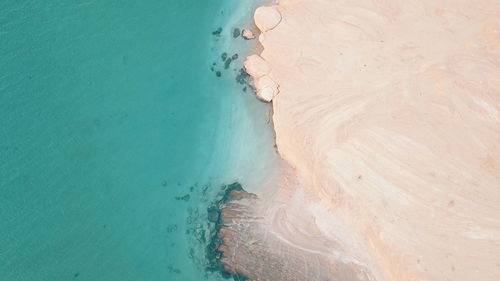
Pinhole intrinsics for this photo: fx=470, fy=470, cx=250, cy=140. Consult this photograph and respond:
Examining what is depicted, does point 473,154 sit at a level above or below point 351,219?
above

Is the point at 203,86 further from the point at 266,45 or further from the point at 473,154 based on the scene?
the point at 473,154

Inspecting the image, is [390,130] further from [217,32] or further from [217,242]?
[217,32]

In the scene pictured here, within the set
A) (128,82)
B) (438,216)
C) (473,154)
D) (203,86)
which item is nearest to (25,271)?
(128,82)

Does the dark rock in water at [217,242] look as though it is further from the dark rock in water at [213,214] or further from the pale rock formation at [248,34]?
the pale rock formation at [248,34]

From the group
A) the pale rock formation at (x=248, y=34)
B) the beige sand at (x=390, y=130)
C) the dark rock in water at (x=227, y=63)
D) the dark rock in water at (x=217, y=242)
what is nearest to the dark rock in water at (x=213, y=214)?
the dark rock in water at (x=217, y=242)

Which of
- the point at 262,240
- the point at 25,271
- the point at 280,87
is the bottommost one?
the point at 25,271

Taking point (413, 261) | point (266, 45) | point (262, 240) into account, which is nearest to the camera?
point (413, 261)

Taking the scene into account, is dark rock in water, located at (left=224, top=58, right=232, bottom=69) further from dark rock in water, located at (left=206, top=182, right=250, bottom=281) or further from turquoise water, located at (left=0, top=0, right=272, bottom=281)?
dark rock in water, located at (left=206, top=182, right=250, bottom=281)

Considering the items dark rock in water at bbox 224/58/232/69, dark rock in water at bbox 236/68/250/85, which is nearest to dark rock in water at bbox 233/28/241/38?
dark rock in water at bbox 224/58/232/69
